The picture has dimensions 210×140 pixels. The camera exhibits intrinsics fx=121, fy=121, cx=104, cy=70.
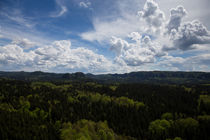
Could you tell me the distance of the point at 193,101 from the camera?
181 metres

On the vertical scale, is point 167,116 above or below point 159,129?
above

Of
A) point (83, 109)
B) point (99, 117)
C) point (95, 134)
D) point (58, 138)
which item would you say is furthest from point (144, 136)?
point (83, 109)

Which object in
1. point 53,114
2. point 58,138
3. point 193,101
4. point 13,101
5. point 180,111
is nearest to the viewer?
point 58,138

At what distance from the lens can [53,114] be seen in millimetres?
132625

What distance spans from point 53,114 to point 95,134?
209 feet

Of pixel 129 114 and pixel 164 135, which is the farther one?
pixel 129 114

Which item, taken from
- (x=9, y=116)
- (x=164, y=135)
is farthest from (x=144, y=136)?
(x=9, y=116)

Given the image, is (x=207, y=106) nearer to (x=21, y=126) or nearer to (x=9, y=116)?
(x=21, y=126)

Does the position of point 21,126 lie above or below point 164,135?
above

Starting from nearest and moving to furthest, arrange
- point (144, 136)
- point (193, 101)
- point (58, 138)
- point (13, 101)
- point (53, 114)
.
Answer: point (58, 138)
point (144, 136)
point (53, 114)
point (13, 101)
point (193, 101)

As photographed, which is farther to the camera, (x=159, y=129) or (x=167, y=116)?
(x=167, y=116)

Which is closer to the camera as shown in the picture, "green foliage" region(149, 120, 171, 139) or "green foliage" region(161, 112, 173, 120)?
"green foliage" region(149, 120, 171, 139)

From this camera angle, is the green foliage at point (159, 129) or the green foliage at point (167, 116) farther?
the green foliage at point (167, 116)

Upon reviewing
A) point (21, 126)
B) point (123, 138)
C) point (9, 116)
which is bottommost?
point (123, 138)
